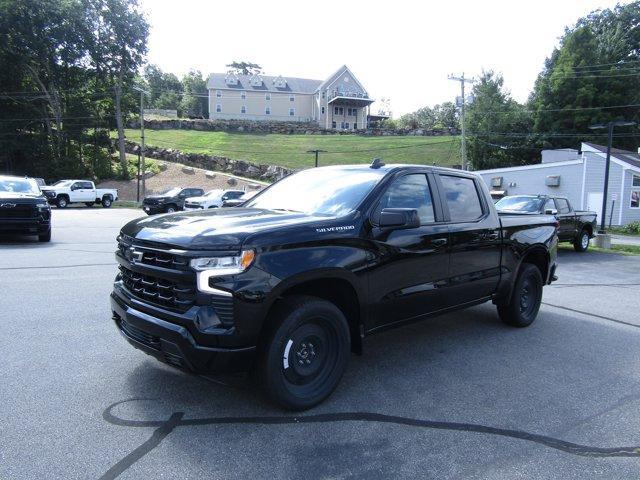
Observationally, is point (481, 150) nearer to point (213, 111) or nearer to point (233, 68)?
point (213, 111)

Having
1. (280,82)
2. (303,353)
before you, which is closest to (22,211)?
(303,353)

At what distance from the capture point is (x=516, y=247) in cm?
604

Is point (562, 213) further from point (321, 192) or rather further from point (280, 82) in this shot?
point (280, 82)

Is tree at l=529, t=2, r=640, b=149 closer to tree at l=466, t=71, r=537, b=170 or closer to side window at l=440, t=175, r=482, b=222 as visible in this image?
tree at l=466, t=71, r=537, b=170

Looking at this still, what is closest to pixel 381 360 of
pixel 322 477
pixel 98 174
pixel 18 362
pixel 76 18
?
pixel 322 477

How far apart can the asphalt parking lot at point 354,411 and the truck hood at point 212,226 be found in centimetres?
108

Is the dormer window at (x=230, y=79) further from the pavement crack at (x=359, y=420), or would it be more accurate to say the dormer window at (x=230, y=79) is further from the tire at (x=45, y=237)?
the pavement crack at (x=359, y=420)

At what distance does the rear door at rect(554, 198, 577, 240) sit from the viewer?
1543cm

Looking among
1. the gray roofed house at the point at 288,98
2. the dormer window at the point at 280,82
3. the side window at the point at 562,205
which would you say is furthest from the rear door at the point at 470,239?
the dormer window at the point at 280,82

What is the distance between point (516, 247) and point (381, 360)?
2.45 metres

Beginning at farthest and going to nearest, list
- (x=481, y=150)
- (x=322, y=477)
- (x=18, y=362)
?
(x=481, y=150) < (x=18, y=362) < (x=322, y=477)

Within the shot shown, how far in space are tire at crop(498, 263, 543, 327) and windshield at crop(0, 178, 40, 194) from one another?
12.4 metres

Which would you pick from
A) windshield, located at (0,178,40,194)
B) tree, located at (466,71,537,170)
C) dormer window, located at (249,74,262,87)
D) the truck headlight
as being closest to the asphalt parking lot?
the truck headlight

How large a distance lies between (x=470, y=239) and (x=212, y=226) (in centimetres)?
296
